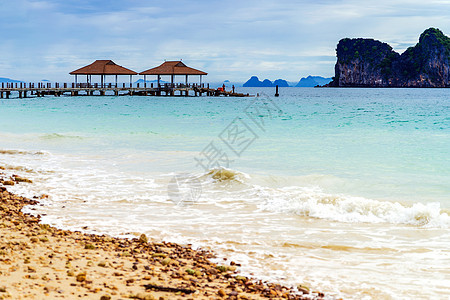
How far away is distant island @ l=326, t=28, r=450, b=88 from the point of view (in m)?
155

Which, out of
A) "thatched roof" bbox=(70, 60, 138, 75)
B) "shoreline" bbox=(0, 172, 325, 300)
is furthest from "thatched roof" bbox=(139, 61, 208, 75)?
"shoreline" bbox=(0, 172, 325, 300)

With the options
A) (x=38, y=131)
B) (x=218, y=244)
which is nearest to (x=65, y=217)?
(x=218, y=244)

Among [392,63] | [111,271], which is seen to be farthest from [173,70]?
[392,63]

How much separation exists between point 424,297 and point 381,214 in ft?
9.25

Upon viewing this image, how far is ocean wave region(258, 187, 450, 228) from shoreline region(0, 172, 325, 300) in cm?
241

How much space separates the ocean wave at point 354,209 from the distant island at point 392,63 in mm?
164198

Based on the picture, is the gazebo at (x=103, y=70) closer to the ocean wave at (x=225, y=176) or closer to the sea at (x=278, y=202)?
the sea at (x=278, y=202)

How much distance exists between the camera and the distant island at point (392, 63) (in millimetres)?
155000

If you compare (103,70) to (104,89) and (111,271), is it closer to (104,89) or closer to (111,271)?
(104,89)

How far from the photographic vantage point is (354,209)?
22.5 ft

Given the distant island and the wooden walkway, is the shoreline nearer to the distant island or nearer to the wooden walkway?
the wooden walkway

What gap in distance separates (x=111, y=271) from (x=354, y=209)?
163 inches

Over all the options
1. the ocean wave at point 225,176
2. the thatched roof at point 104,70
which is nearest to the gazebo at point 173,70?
the thatched roof at point 104,70

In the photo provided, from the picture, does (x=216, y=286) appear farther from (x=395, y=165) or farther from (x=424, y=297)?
(x=395, y=165)
